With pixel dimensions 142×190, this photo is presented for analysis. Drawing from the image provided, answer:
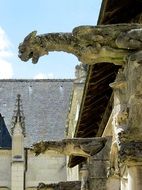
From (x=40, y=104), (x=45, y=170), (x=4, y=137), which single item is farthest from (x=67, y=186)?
(x=40, y=104)

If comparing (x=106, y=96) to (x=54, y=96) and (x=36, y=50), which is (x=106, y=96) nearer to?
(x=36, y=50)

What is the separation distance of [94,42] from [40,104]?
2791 centimetres

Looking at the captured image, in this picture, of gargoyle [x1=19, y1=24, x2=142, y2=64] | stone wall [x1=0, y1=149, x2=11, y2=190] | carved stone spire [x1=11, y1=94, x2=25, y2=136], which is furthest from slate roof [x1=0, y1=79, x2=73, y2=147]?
gargoyle [x1=19, y1=24, x2=142, y2=64]

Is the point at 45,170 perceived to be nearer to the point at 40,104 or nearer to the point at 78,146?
the point at 40,104

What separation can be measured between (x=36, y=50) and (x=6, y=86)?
29327 mm

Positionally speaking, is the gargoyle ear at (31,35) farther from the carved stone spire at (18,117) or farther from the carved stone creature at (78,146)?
the carved stone spire at (18,117)

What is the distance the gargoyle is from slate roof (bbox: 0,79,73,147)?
2528cm

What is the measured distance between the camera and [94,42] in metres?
4.91

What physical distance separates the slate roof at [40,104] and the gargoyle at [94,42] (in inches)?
995

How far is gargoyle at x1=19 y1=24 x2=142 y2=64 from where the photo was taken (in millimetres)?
4840

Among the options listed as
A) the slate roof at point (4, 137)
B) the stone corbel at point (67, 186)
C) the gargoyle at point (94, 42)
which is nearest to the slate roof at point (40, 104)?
the slate roof at point (4, 137)

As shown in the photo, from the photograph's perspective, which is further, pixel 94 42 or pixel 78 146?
pixel 78 146

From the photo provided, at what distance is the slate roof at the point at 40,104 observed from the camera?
1212 inches

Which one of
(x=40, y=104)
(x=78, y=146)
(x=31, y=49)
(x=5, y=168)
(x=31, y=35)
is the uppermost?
(x=40, y=104)
